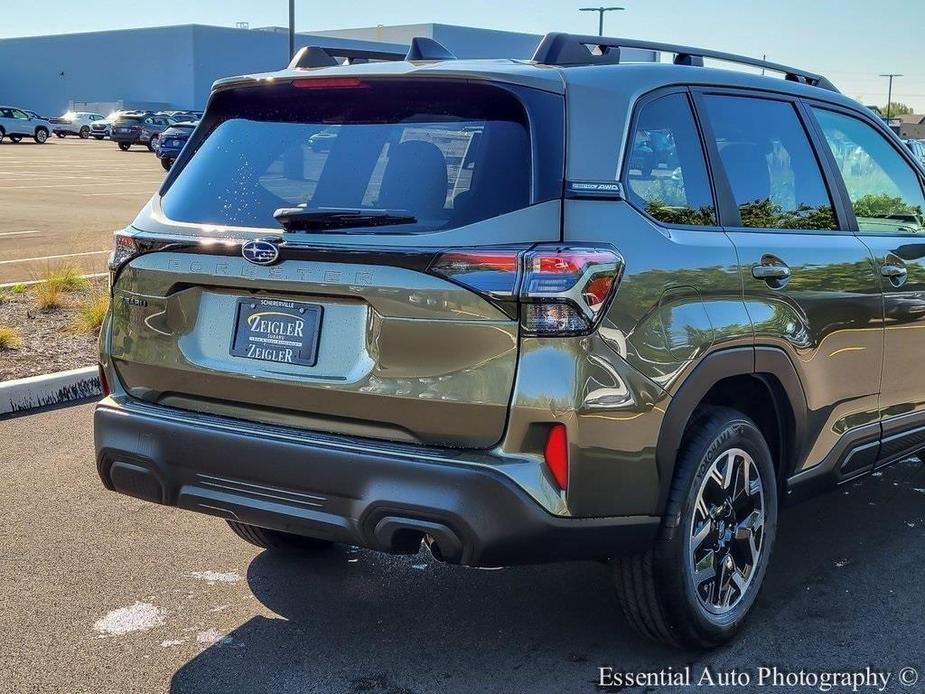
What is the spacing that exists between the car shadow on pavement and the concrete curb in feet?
8.97

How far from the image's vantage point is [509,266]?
3174 mm

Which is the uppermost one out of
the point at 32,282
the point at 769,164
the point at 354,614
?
the point at 769,164

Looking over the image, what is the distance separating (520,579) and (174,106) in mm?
78044

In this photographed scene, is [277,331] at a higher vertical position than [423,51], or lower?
lower

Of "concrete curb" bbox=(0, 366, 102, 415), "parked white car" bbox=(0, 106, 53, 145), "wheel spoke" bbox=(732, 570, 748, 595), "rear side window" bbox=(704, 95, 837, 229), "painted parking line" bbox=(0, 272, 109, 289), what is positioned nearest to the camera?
"wheel spoke" bbox=(732, 570, 748, 595)

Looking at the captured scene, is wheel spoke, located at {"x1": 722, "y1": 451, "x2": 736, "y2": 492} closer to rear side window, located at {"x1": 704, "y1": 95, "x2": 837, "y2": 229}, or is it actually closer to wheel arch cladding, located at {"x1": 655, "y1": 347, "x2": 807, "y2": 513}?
wheel arch cladding, located at {"x1": 655, "y1": 347, "x2": 807, "y2": 513}

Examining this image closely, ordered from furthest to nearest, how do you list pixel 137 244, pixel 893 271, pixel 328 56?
1. pixel 893 271
2. pixel 328 56
3. pixel 137 244

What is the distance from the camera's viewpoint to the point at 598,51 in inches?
158

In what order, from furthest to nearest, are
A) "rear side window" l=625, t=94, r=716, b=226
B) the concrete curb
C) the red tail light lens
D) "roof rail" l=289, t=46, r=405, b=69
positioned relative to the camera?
the concrete curb → "roof rail" l=289, t=46, r=405, b=69 → "rear side window" l=625, t=94, r=716, b=226 → the red tail light lens

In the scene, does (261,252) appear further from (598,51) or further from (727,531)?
(727,531)

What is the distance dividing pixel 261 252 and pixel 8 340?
507 cm

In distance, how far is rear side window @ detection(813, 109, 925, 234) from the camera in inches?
185

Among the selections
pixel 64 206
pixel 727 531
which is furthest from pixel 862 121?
pixel 64 206

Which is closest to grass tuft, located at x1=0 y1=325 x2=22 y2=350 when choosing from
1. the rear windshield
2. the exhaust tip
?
the rear windshield
